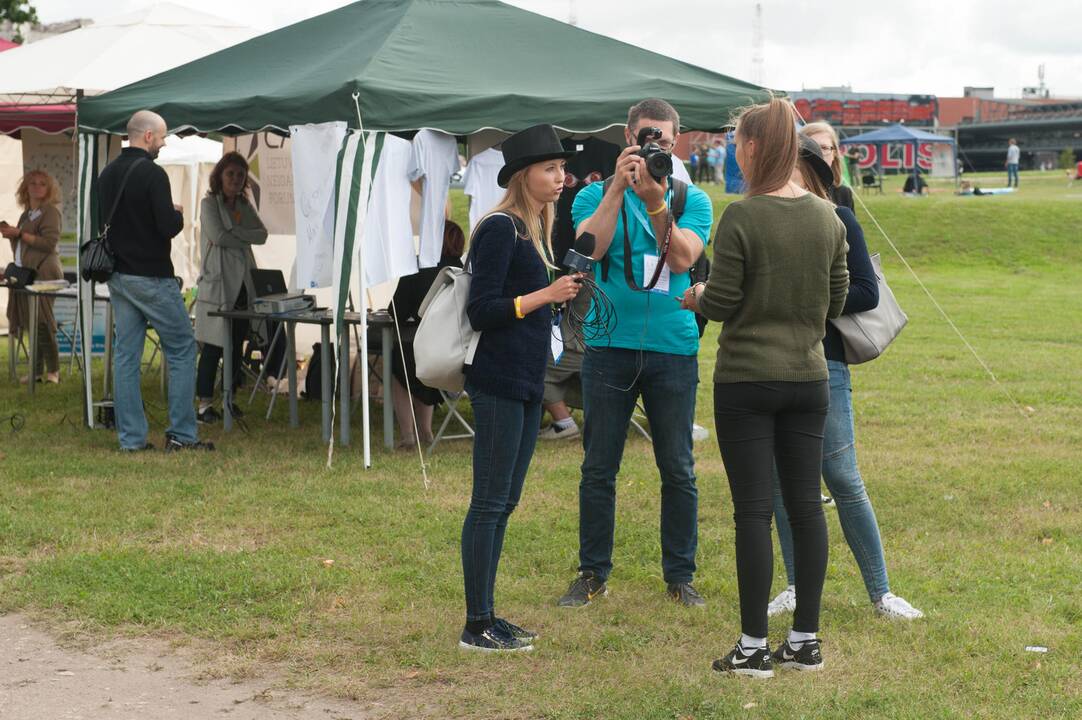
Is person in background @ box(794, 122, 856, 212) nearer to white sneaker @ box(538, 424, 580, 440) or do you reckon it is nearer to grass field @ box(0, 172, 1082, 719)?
grass field @ box(0, 172, 1082, 719)

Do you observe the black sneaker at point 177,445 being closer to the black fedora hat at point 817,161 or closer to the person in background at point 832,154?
the person in background at point 832,154

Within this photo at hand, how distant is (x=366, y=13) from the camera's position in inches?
373

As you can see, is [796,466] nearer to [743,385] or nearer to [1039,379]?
[743,385]

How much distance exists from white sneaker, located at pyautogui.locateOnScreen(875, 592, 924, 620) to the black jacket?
488 cm

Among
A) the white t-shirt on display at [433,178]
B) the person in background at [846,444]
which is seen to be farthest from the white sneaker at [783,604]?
the white t-shirt on display at [433,178]

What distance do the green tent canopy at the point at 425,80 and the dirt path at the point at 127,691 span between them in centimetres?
386

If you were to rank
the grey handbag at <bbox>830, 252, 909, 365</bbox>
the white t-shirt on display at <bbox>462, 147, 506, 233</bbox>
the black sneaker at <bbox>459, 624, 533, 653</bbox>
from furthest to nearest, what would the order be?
the white t-shirt on display at <bbox>462, 147, 506, 233</bbox>
the grey handbag at <bbox>830, 252, 909, 365</bbox>
the black sneaker at <bbox>459, 624, 533, 653</bbox>

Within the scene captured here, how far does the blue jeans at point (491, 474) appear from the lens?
14.2 ft

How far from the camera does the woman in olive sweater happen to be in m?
3.98

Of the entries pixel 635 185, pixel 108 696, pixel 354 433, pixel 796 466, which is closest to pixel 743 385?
pixel 796 466

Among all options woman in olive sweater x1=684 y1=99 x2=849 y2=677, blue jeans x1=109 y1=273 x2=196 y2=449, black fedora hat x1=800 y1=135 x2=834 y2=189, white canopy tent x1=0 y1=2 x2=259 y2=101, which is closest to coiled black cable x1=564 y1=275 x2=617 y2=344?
woman in olive sweater x1=684 y1=99 x2=849 y2=677

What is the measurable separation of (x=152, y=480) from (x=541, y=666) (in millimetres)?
3735

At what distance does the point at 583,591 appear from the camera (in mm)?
5164

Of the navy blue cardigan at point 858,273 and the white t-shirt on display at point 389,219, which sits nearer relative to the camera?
the navy blue cardigan at point 858,273
